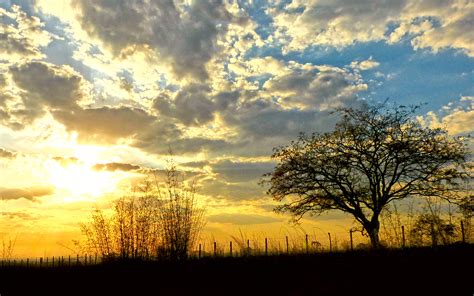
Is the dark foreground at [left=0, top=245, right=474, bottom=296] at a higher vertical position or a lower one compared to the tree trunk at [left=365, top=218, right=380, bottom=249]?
lower

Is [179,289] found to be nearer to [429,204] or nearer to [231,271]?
[231,271]

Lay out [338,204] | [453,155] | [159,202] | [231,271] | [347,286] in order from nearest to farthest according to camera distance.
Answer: [347,286]
[231,271]
[159,202]
[453,155]
[338,204]

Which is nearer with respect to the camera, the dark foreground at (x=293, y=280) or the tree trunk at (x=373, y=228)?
the dark foreground at (x=293, y=280)

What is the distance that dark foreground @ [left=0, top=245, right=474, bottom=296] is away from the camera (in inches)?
229

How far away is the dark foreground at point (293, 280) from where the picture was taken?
582 cm

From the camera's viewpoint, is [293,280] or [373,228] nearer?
[293,280]

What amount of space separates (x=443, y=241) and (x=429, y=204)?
4.22 m

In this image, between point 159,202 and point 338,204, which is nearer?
point 159,202

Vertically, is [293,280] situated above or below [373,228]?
below

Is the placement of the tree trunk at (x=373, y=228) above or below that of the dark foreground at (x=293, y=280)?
above

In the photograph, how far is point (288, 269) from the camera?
301 inches

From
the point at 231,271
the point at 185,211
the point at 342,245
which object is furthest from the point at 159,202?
the point at 342,245

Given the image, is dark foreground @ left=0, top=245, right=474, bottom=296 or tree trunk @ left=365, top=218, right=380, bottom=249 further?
tree trunk @ left=365, top=218, right=380, bottom=249

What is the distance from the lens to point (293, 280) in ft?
22.4
